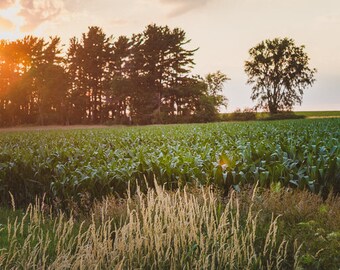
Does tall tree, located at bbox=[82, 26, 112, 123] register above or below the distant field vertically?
above

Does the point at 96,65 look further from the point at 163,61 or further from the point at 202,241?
the point at 202,241

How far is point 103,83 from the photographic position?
67.1m

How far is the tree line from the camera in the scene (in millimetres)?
58969

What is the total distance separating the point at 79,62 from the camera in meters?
69.1

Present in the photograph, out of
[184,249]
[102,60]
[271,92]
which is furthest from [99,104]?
[184,249]

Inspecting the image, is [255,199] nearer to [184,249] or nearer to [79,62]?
[184,249]

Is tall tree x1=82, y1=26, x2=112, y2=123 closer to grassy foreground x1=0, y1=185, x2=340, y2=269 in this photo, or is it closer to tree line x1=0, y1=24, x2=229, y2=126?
tree line x1=0, y1=24, x2=229, y2=126

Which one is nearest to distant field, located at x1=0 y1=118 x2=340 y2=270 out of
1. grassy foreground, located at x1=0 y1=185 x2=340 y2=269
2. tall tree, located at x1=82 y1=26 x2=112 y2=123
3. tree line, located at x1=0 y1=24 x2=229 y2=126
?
grassy foreground, located at x1=0 y1=185 x2=340 y2=269

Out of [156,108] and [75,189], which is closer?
[75,189]

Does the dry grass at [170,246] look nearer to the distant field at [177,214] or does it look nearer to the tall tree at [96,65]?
the distant field at [177,214]

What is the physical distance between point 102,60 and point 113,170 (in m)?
63.5

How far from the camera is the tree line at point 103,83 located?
58969mm

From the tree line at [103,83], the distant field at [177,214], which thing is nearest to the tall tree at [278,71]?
the tree line at [103,83]

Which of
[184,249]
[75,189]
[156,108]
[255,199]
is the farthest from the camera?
[156,108]
